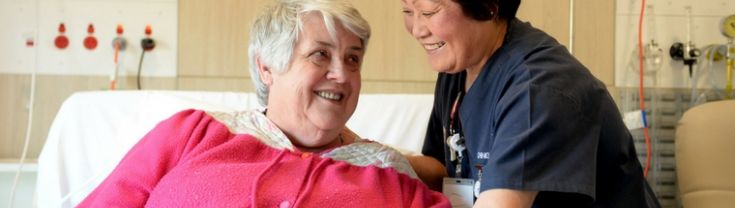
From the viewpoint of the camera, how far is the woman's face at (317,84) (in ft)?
Answer: 4.78

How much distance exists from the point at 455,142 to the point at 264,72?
465 millimetres

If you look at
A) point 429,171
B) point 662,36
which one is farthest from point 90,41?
point 662,36

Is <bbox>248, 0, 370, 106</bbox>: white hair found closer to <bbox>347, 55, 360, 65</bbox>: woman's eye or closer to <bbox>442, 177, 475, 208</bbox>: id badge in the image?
<bbox>347, 55, 360, 65</bbox>: woman's eye

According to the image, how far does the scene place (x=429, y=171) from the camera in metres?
1.66

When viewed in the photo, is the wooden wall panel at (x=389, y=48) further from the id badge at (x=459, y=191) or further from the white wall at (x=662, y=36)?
the id badge at (x=459, y=191)

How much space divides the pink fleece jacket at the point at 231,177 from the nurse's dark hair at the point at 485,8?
0.42 metres

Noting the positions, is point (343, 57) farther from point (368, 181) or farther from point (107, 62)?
point (107, 62)

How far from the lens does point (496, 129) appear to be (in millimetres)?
1207

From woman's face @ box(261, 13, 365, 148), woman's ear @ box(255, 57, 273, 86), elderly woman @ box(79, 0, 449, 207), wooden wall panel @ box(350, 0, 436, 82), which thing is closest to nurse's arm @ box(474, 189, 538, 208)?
elderly woman @ box(79, 0, 449, 207)

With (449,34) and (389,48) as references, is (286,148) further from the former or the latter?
(389,48)

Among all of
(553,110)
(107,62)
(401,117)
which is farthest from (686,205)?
(107,62)

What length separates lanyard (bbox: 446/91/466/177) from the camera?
1506 millimetres

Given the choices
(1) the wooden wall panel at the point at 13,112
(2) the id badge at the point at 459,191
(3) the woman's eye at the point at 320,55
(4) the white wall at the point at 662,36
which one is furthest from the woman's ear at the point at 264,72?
(4) the white wall at the point at 662,36

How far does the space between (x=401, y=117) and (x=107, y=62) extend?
1282 mm
